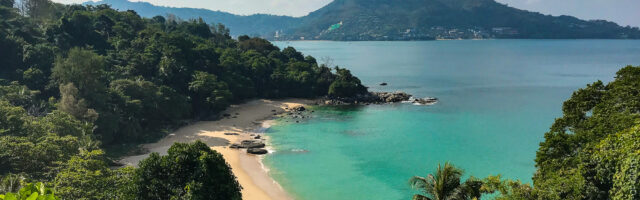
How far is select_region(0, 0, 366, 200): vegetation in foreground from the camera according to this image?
690 inches

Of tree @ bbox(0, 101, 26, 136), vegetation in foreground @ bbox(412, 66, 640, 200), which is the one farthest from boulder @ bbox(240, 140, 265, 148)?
vegetation in foreground @ bbox(412, 66, 640, 200)

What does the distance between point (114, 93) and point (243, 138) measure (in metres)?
13.9

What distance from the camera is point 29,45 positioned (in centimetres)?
4859

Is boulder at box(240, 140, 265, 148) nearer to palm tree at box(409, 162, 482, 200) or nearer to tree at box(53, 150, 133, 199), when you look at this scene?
tree at box(53, 150, 133, 199)

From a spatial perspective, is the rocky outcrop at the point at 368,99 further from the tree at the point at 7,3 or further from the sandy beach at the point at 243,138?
the tree at the point at 7,3

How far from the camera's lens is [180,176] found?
17.3 m

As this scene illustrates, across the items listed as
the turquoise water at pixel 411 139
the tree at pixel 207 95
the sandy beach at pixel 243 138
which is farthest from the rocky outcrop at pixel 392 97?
the tree at pixel 207 95

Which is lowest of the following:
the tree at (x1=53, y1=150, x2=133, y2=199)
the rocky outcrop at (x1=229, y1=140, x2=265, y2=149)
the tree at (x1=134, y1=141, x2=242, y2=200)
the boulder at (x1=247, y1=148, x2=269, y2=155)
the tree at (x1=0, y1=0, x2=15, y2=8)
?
the boulder at (x1=247, y1=148, x2=269, y2=155)

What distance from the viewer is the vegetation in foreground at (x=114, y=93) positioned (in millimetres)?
17516

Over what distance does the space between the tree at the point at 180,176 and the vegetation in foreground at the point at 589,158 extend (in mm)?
8622

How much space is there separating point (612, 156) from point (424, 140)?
2982 centimetres

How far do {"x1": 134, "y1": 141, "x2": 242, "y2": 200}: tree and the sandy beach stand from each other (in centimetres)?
1041

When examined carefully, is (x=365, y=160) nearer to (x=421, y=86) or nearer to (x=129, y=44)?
(x=129, y=44)

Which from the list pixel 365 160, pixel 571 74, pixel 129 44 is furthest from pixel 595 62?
pixel 129 44
